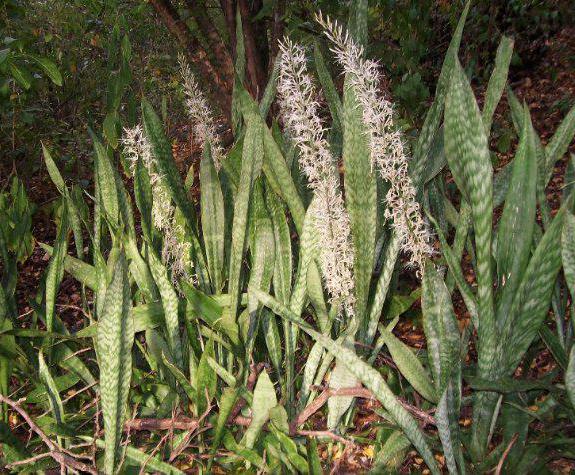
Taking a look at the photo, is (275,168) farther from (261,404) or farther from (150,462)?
(150,462)

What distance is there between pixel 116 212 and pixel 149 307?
0.31 meters

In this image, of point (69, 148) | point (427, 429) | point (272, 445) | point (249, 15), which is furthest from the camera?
point (69, 148)

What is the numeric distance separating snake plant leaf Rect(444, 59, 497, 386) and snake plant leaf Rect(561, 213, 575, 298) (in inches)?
5.1

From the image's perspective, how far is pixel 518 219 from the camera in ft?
3.23

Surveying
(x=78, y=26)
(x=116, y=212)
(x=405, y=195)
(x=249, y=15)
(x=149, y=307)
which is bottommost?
(x=149, y=307)

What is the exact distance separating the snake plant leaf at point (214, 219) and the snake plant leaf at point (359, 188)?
0.34 meters

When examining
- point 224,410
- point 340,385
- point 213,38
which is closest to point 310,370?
point 340,385

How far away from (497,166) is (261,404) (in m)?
2.06

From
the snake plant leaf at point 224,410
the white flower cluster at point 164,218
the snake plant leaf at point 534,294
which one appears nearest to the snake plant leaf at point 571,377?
the snake plant leaf at point 534,294

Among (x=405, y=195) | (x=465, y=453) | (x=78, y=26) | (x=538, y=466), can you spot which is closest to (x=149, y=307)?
(x=405, y=195)

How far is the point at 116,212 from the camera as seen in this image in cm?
151

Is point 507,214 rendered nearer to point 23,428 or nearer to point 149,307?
point 149,307

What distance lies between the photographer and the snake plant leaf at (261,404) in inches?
45.6

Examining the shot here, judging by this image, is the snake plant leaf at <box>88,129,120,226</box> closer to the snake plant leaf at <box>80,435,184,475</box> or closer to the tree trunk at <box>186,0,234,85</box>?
the snake plant leaf at <box>80,435,184,475</box>
